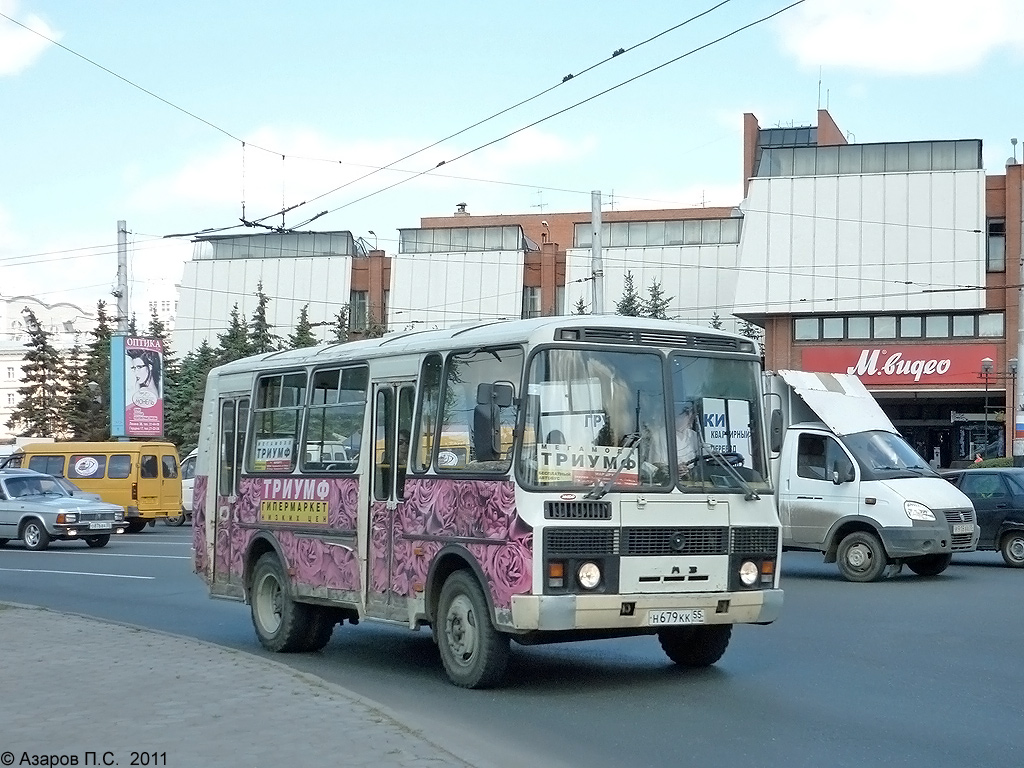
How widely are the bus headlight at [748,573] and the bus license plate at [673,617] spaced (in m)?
0.45

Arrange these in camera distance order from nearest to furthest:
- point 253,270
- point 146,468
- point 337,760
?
1. point 337,760
2. point 146,468
3. point 253,270

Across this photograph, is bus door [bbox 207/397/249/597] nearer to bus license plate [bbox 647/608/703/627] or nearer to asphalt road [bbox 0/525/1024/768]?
asphalt road [bbox 0/525/1024/768]

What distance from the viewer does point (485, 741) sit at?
810 centimetres

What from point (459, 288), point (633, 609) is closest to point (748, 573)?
point (633, 609)

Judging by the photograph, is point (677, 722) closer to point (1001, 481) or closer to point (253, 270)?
point (1001, 481)

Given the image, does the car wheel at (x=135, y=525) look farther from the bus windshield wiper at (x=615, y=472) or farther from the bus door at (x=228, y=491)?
the bus windshield wiper at (x=615, y=472)

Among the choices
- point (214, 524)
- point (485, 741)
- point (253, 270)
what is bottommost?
point (485, 741)

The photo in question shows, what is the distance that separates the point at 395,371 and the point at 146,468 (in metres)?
27.4

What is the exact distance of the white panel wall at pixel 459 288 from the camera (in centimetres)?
7006

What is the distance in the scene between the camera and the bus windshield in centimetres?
952

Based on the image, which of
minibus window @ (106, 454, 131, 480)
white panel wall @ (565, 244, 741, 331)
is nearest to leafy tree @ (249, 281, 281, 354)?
white panel wall @ (565, 244, 741, 331)

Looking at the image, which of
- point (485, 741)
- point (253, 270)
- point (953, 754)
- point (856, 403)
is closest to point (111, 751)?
point (485, 741)

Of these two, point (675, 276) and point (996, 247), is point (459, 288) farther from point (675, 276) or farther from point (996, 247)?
point (996, 247)

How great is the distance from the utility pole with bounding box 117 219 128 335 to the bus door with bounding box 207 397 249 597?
2819cm
